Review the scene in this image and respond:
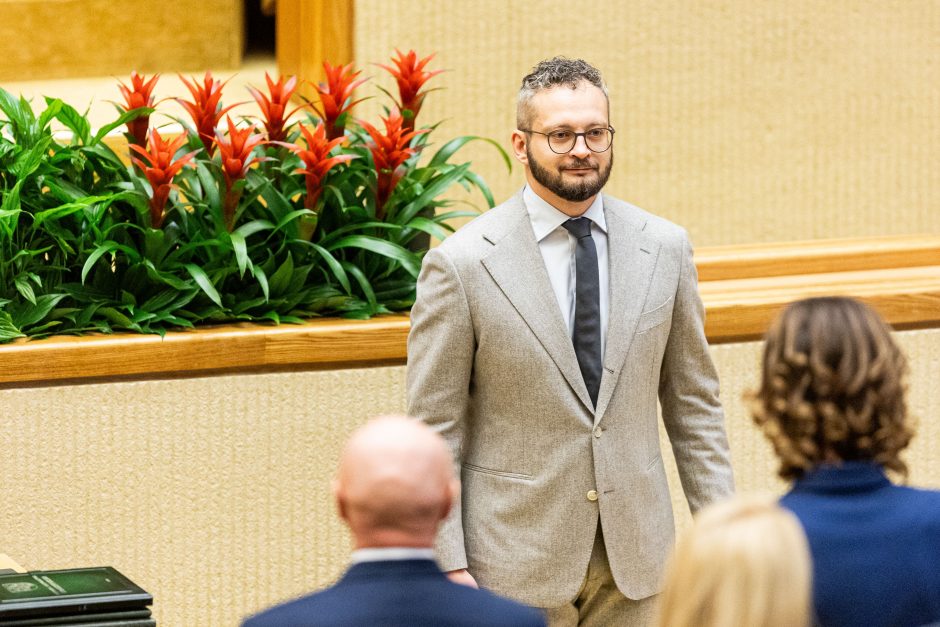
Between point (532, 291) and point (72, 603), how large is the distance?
36.8 inches

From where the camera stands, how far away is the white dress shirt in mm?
2600

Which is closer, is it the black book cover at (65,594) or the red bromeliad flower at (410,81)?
the black book cover at (65,594)

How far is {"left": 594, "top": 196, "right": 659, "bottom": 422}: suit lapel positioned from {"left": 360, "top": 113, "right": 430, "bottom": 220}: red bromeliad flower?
0.89 metres

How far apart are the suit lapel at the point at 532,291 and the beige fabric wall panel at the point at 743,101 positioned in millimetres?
1661

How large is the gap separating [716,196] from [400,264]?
130 centimetres

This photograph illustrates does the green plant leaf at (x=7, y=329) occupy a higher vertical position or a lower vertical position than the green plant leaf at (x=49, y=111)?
lower

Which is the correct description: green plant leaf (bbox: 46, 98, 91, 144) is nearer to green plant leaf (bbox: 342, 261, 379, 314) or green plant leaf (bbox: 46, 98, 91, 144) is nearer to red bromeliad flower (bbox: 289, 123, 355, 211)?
red bromeliad flower (bbox: 289, 123, 355, 211)

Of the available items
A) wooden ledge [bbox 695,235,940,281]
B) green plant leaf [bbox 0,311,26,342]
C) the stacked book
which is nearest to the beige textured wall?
green plant leaf [bbox 0,311,26,342]

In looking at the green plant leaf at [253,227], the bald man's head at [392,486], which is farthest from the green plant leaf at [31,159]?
the bald man's head at [392,486]

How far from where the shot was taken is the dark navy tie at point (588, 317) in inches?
101

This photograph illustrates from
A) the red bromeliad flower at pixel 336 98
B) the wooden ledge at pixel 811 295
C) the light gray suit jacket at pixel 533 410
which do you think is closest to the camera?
the light gray suit jacket at pixel 533 410

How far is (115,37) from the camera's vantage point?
504 cm

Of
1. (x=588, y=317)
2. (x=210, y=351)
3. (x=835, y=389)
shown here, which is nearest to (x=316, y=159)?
(x=210, y=351)

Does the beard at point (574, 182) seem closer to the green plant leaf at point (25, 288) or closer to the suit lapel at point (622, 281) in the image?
the suit lapel at point (622, 281)
